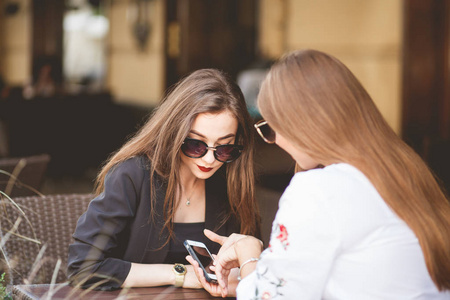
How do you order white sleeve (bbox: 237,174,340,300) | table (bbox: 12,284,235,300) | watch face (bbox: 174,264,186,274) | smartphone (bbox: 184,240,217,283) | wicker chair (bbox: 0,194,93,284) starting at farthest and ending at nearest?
wicker chair (bbox: 0,194,93,284)
watch face (bbox: 174,264,186,274)
smartphone (bbox: 184,240,217,283)
table (bbox: 12,284,235,300)
white sleeve (bbox: 237,174,340,300)

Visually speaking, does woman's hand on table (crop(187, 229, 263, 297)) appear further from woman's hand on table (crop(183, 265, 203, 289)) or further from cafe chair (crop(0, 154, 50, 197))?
cafe chair (crop(0, 154, 50, 197))

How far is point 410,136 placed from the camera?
17.8ft

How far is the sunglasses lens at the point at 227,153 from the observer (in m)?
1.98

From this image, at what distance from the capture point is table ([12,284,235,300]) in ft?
5.47

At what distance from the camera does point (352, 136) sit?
1.47m

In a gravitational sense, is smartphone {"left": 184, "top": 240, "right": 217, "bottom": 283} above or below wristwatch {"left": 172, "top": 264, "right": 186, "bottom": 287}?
above

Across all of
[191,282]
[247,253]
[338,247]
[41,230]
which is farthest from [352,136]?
[41,230]

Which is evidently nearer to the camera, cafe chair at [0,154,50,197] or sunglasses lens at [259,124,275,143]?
sunglasses lens at [259,124,275,143]

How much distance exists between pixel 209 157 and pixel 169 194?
0.19m

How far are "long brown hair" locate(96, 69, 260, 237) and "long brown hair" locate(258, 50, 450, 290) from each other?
513 millimetres

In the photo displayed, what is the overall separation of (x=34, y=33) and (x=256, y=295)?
1064cm

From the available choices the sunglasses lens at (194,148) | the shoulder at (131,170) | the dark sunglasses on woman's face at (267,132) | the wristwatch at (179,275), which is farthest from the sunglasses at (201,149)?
the wristwatch at (179,275)

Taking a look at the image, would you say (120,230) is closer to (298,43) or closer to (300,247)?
(300,247)

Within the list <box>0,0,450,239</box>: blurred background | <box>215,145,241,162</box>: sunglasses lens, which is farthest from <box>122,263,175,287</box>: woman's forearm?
<box>0,0,450,239</box>: blurred background
